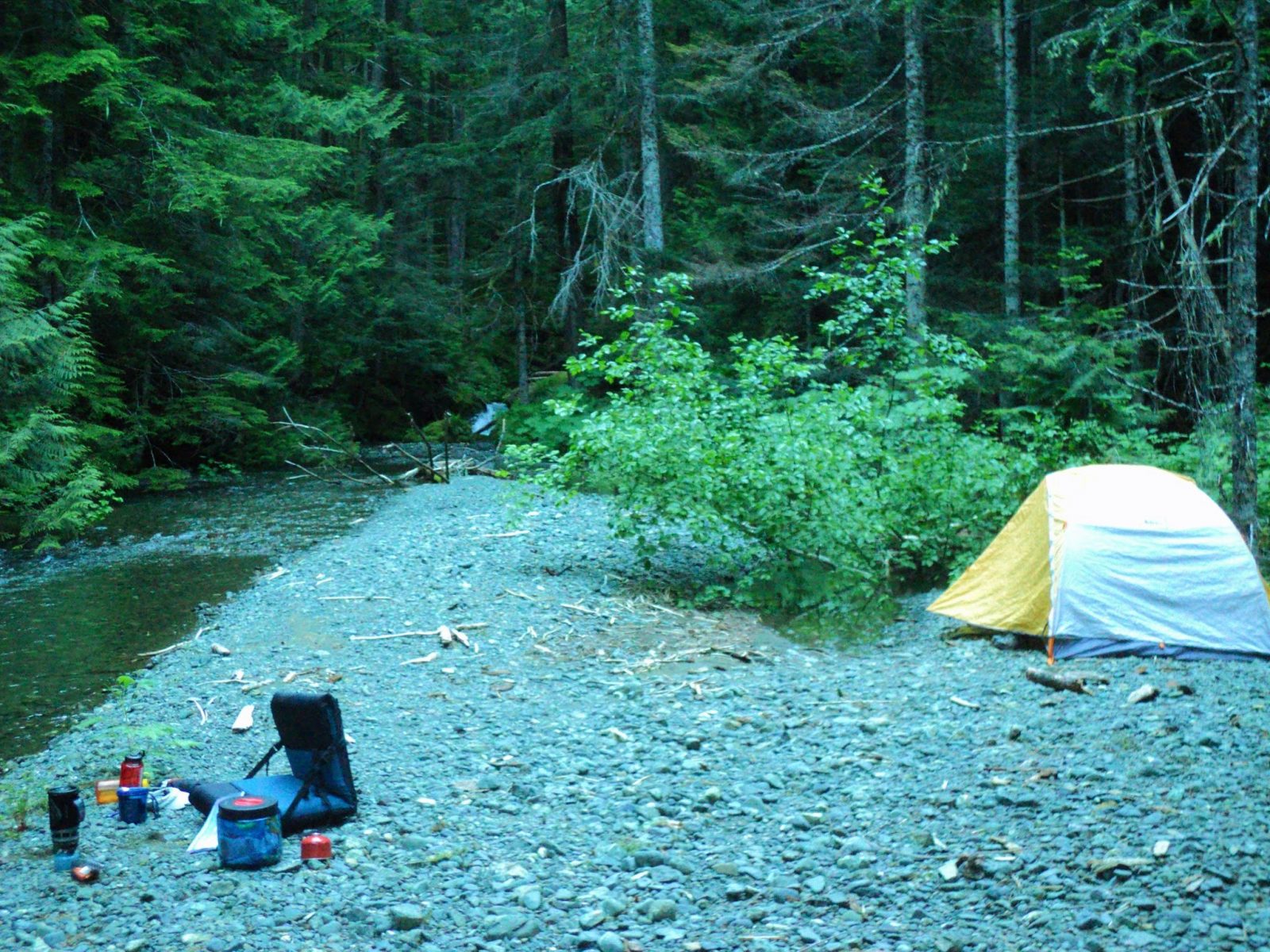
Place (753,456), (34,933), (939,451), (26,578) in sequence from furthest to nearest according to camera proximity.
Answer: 1. (26,578)
2. (939,451)
3. (753,456)
4. (34,933)

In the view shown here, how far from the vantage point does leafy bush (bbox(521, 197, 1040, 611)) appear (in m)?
9.59

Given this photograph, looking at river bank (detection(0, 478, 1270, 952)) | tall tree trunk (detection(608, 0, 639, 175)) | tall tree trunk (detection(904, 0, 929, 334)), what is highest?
tall tree trunk (detection(608, 0, 639, 175))

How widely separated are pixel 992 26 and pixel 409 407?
17116 mm

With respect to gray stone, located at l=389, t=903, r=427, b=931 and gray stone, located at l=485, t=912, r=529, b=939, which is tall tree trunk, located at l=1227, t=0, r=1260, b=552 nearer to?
gray stone, located at l=485, t=912, r=529, b=939

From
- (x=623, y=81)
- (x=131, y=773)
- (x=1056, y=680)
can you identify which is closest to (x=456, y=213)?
(x=623, y=81)

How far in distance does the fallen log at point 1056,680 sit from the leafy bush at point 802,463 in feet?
8.64

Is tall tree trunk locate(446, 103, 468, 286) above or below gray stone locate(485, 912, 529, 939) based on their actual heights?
above

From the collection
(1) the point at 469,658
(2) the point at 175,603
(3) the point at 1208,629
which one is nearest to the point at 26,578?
(2) the point at 175,603

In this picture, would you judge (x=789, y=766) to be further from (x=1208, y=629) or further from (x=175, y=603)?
(x=175, y=603)

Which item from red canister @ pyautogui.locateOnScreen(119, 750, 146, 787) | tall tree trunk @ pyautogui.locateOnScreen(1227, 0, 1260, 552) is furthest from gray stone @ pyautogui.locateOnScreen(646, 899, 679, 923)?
tall tree trunk @ pyautogui.locateOnScreen(1227, 0, 1260, 552)

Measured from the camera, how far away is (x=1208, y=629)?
7.65 metres

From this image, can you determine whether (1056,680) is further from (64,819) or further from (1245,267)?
(64,819)

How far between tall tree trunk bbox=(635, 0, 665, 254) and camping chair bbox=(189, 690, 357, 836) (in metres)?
14.7

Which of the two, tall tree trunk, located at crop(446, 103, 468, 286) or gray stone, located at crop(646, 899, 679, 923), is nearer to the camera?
gray stone, located at crop(646, 899, 679, 923)
